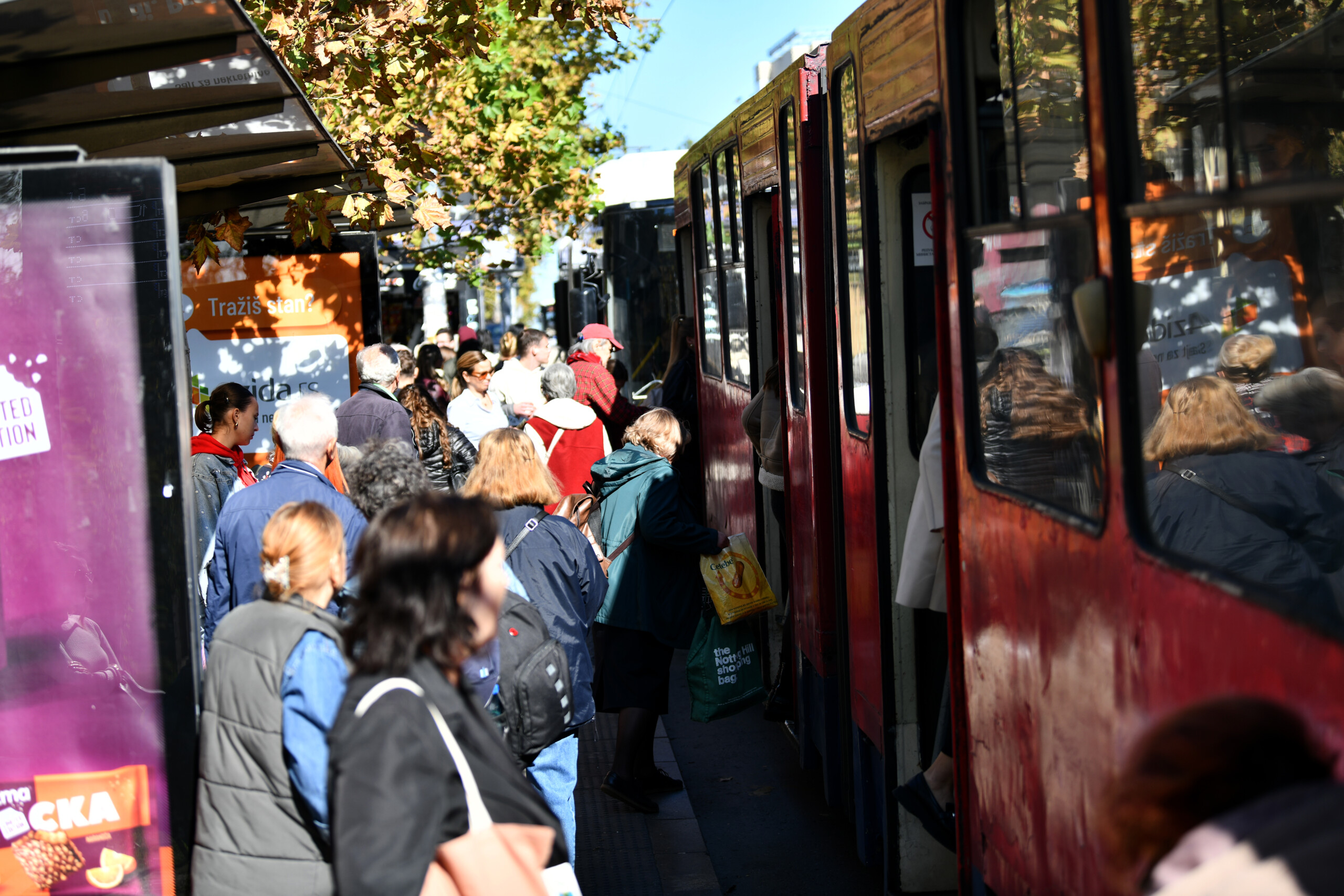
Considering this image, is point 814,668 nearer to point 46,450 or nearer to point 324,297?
point 46,450

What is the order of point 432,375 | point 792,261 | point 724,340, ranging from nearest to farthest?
point 792,261, point 724,340, point 432,375

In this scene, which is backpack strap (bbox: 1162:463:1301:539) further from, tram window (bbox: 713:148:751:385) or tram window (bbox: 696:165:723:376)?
tram window (bbox: 696:165:723:376)

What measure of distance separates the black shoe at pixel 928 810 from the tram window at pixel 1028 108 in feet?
5.85

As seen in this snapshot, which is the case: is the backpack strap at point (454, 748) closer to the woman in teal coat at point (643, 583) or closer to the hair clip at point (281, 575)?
the hair clip at point (281, 575)

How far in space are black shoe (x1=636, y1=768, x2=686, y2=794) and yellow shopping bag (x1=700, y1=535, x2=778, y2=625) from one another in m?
0.85

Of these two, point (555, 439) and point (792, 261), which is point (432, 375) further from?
point (792, 261)

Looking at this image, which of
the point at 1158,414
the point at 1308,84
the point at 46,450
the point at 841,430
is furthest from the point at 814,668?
the point at 46,450

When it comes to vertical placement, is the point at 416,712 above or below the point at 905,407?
below

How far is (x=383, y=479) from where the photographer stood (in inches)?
173

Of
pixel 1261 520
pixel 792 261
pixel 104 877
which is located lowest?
pixel 104 877

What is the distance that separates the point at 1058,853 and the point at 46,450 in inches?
95.3

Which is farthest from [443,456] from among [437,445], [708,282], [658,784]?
[658,784]

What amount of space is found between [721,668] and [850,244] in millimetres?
2305

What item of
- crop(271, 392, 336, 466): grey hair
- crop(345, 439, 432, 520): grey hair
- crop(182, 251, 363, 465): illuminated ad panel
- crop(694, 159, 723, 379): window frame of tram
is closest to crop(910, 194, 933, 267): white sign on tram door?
crop(345, 439, 432, 520): grey hair
